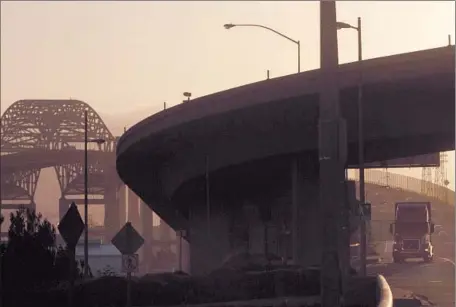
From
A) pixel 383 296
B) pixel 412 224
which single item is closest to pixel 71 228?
pixel 383 296

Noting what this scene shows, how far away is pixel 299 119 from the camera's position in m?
53.8

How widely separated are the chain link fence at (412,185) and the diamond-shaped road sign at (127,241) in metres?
104

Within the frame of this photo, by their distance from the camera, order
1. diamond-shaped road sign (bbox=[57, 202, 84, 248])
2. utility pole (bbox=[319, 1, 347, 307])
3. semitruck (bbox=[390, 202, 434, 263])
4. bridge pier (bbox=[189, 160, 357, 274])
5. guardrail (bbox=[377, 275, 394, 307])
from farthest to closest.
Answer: semitruck (bbox=[390, 202, 434, 263]) < bridge pier (bbox=[189, 160, 357, 274]) < diamond-shaped road sign (bbox=[57, 202, 84, 248]) < guardrail (bbox=[377, 275, 394, 307]) < utility pole (bbox=[319, 1, 347, 307])

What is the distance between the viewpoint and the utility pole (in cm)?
1617

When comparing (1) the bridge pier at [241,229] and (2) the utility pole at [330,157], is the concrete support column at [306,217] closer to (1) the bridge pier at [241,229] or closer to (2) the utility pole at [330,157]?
(1) the bridge pier at [241,229]

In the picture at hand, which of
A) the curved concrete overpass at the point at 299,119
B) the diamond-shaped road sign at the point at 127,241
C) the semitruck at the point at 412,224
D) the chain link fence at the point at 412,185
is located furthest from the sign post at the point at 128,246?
the chain link fence at the point at 412,185

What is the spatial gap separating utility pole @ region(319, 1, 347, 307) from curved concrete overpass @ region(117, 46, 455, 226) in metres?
28.9

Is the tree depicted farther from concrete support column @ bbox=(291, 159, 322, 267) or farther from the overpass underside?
the overpass underside

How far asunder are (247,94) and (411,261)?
Result: 4082cm

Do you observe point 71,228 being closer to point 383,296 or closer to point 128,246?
point 128,246

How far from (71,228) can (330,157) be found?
41.1 ft

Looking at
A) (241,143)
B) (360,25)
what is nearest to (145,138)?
(241,143)

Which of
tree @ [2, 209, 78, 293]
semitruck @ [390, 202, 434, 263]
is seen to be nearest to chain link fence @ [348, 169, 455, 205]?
semitruck @ [390, 202, 434, 263]

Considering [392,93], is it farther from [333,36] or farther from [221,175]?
[333,36]
